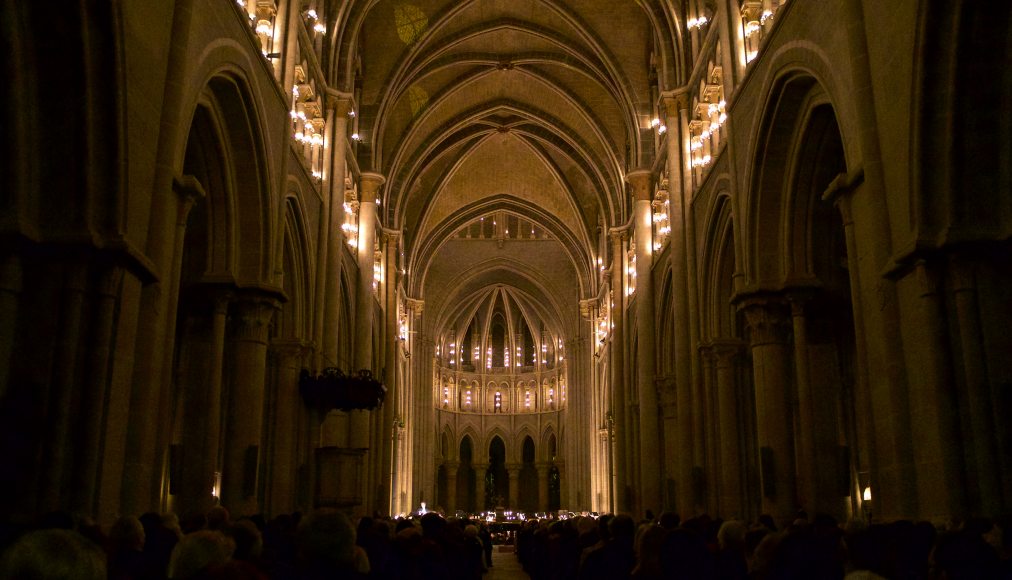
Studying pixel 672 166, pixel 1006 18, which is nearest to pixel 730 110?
pixel 672 166

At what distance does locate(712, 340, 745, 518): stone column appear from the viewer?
1984 cm

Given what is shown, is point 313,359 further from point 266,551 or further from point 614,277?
point 614,277

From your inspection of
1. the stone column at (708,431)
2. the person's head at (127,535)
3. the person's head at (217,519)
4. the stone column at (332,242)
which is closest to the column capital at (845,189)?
the person's head at (217,519)

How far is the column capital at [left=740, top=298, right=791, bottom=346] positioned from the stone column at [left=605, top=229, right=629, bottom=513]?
54.5ft

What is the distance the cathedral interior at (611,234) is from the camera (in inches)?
398

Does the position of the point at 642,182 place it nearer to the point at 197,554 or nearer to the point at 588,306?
the point at 588,306

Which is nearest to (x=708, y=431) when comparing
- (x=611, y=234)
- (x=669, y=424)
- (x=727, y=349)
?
(x=727, y=349)

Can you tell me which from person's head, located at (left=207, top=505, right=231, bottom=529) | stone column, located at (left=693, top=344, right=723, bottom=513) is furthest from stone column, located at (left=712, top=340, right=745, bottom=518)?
person's head, located at (left=207, top=505, right=231, bottom=529)

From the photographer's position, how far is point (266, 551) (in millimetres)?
8250

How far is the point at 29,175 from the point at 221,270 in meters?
6.34

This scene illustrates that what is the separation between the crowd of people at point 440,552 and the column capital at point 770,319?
6.16 meters

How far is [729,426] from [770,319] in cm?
421

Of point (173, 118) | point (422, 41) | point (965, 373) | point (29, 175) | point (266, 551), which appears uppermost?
point (422, 41)

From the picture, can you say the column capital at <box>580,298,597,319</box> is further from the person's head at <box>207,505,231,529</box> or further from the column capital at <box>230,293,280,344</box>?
the person's head at <box>207,505,231,529</box>
